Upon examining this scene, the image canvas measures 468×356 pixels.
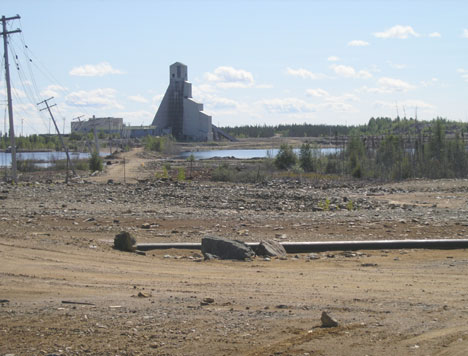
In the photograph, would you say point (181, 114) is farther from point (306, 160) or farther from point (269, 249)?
point (269, 249)

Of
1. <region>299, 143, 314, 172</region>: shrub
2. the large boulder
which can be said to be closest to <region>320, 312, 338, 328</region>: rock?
the large boulder

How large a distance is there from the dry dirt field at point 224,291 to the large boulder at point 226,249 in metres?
0.36

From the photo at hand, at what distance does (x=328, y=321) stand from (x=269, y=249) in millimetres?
5458

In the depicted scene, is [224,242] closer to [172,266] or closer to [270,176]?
[172,266]

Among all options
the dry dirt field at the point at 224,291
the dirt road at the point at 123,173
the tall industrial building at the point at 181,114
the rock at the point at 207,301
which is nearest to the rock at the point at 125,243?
the dry dirt field at the point at 224,291

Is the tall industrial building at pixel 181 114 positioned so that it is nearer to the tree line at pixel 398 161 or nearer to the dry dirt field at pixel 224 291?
the tree line at pixel 398 161

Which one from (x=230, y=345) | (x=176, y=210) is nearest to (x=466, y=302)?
(x=230, y=345)

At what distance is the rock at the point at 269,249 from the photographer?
1216 centimetres

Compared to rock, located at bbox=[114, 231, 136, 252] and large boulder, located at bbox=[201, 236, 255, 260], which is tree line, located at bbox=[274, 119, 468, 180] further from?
rock, located at bbox=[114, 231, 136, 252]

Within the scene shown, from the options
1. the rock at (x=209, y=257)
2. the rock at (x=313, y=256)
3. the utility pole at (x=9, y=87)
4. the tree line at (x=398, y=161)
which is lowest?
the rock at (x=313, y=256)

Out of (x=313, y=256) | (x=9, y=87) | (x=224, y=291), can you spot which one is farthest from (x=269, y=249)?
(x=9, y=87)

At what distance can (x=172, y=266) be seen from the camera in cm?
1089

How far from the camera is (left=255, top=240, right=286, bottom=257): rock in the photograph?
12.2m

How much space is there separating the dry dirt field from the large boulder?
357mm
